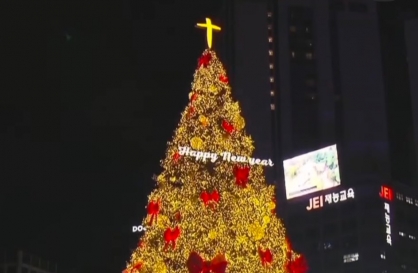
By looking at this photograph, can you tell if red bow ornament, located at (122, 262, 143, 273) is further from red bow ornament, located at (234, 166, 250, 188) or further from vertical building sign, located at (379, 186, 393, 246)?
vertical building sign, located at (379, 186, 393, 246)

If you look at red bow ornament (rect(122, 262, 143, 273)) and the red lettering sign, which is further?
the red lettering sign

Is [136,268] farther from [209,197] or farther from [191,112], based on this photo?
[191,112]

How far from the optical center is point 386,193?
186ft

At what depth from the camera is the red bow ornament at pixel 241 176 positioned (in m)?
14.8

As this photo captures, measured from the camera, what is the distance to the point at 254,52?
70625 mm

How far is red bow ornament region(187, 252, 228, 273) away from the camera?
45.6 ft

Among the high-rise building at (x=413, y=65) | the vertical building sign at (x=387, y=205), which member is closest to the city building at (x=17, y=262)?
the vertical building sign at (x=387, y=205)

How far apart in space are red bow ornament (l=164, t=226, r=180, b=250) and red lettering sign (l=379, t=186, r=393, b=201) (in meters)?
44.0

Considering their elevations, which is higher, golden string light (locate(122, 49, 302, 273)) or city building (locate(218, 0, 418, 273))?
city building (locate(218, 0, 418, 273))

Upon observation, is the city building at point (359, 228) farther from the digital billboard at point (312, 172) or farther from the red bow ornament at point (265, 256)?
the red bow ornament at point (265, 256)

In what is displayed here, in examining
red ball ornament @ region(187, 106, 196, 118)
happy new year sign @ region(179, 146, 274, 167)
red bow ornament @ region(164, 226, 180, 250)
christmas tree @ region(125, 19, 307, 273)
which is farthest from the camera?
red ball ornament @ region(187, 106, 196, 118)

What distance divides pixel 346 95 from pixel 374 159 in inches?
294

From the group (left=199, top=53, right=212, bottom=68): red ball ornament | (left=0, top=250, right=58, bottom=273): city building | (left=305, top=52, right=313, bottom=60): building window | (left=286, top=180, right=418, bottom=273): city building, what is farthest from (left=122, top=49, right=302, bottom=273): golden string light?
(left=305, top=52, right=313, bottom=60): building window

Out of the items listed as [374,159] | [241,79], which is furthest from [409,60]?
[241,79]
